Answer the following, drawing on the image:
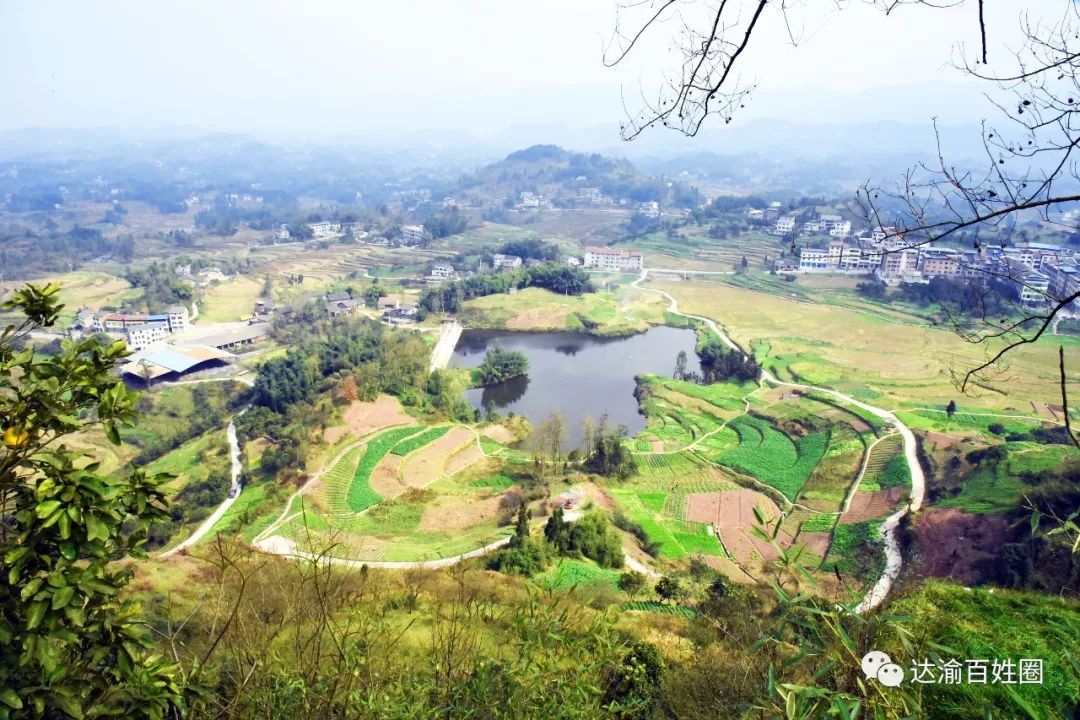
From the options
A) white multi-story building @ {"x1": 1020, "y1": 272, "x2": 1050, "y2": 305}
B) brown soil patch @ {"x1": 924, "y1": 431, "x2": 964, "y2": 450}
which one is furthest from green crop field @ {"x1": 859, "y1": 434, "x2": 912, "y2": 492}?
white multi-story building @ {"x1": 1020, "y1": 272, "x2": 1050, "y2": 305}

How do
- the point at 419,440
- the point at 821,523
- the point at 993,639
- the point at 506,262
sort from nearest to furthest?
1. the point at 993,639
2. the point at 821,523
3. the point at 419,440
4. the point at 506,262

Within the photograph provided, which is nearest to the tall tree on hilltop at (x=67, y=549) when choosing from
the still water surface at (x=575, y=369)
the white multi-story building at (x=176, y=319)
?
the still water surface at (x=575, y=369)

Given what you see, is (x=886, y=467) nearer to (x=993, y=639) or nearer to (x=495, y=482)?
(x=495, y=482)

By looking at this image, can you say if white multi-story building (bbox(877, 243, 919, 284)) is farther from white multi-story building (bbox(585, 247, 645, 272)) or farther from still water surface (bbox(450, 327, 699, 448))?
white multi-story building (bbox(585, 247, 645, 272))

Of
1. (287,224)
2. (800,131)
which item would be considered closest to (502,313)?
(287,224)

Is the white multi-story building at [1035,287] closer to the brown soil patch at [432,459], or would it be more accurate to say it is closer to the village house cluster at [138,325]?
the brown soil patch at [432,459]

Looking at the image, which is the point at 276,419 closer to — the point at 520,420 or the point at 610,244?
the point at 520,420

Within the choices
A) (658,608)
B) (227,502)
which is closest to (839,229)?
(658,608)
